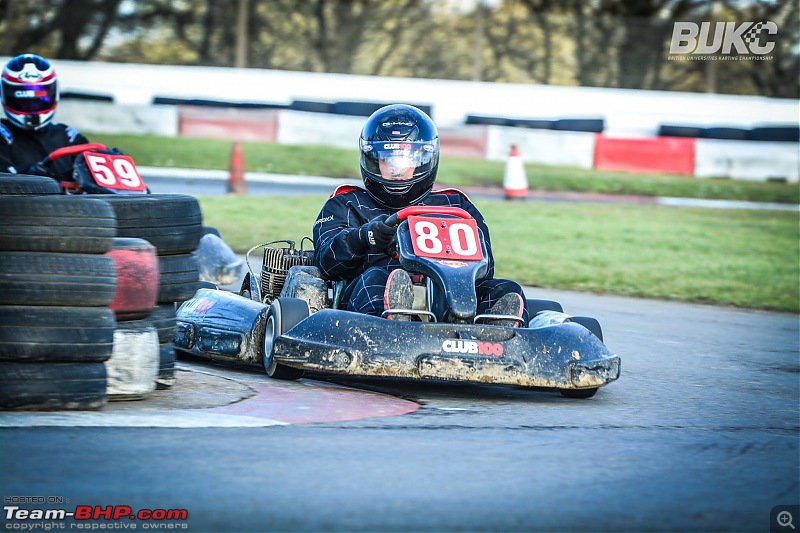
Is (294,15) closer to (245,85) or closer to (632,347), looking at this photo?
(245,85)

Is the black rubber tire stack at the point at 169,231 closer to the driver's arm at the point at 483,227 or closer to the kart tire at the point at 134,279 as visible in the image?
the kart tire at the point at 134,279

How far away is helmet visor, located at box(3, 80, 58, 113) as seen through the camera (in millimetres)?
8656

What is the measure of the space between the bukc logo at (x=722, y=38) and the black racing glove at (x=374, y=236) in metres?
17.5

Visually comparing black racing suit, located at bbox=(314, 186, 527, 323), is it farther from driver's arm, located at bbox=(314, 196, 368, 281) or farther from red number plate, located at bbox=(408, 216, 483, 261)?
red number plate, located at bbox=(408, 216, 483, 261)

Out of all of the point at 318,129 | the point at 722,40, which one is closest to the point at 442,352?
the point at 318,129

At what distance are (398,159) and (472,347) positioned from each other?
1305 millimetres

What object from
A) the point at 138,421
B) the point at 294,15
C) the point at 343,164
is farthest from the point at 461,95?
the point at 138,421

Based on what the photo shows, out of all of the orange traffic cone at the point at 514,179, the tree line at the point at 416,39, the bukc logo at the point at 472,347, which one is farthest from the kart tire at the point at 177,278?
the tree line at the point at 416,39

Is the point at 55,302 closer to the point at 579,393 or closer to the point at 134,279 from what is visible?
the point at 134,279

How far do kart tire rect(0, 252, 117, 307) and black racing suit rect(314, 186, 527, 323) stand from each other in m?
1.50

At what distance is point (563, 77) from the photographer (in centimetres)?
2527

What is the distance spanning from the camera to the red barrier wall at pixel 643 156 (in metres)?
20.9

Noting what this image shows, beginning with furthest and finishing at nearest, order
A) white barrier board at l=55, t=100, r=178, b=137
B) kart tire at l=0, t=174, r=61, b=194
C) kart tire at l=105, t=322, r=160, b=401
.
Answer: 1. white barrier board at l=55, t=100, r=178, b=137
2. kart tire at l=0, t=174, r=61, b=194
3. kart tire at l=105, t=322, r=160, b=401

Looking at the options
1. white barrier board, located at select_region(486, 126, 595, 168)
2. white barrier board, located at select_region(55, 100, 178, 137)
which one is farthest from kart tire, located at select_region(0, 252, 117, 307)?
white barrier board, located at select_region(486, 126, 595, 168)
